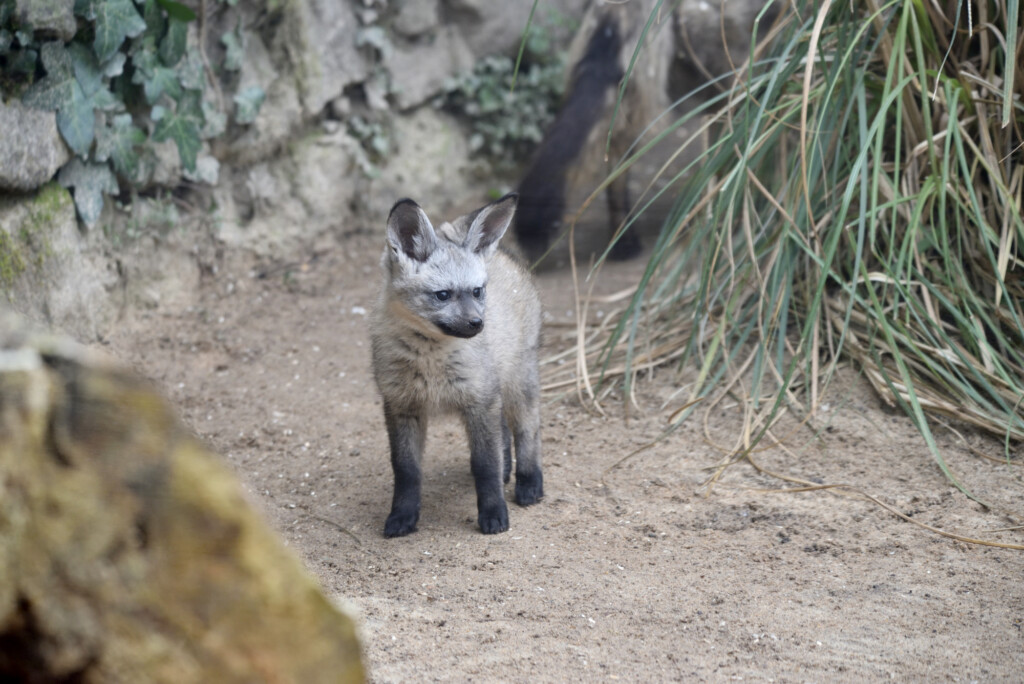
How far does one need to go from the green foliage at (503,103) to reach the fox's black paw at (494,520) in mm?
4049

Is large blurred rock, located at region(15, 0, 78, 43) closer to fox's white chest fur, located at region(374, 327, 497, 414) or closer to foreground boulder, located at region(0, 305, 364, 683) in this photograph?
fox's white chest fur, located at region(374, 327, 497, 414)

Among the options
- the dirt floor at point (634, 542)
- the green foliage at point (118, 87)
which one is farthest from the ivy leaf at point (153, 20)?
the dirt floor at point (634, 542)

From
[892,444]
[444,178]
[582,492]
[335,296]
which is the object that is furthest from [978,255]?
[444,178]

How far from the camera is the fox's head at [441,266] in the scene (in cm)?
310

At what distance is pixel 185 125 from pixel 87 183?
0.62 meters

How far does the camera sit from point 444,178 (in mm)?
6566

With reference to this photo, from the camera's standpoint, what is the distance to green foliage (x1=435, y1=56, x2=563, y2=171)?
663 centimetres

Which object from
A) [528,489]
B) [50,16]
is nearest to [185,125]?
[50,16]

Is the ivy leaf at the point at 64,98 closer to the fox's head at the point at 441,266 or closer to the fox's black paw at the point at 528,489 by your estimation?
the fox's head at the point at 441,266

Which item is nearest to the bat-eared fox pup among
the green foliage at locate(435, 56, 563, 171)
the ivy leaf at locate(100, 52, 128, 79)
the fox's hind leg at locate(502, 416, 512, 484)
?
the fox's hind leg at locate(502, 416, 512, 484)

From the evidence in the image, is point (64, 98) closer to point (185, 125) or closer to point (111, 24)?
point (111, 24)

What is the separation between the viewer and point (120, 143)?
439 cm

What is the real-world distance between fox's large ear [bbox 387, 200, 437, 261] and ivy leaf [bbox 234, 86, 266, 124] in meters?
2.32

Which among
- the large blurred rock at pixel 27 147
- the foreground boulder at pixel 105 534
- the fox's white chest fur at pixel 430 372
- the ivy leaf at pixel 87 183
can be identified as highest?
the large blurred rock at pixel 27 147
